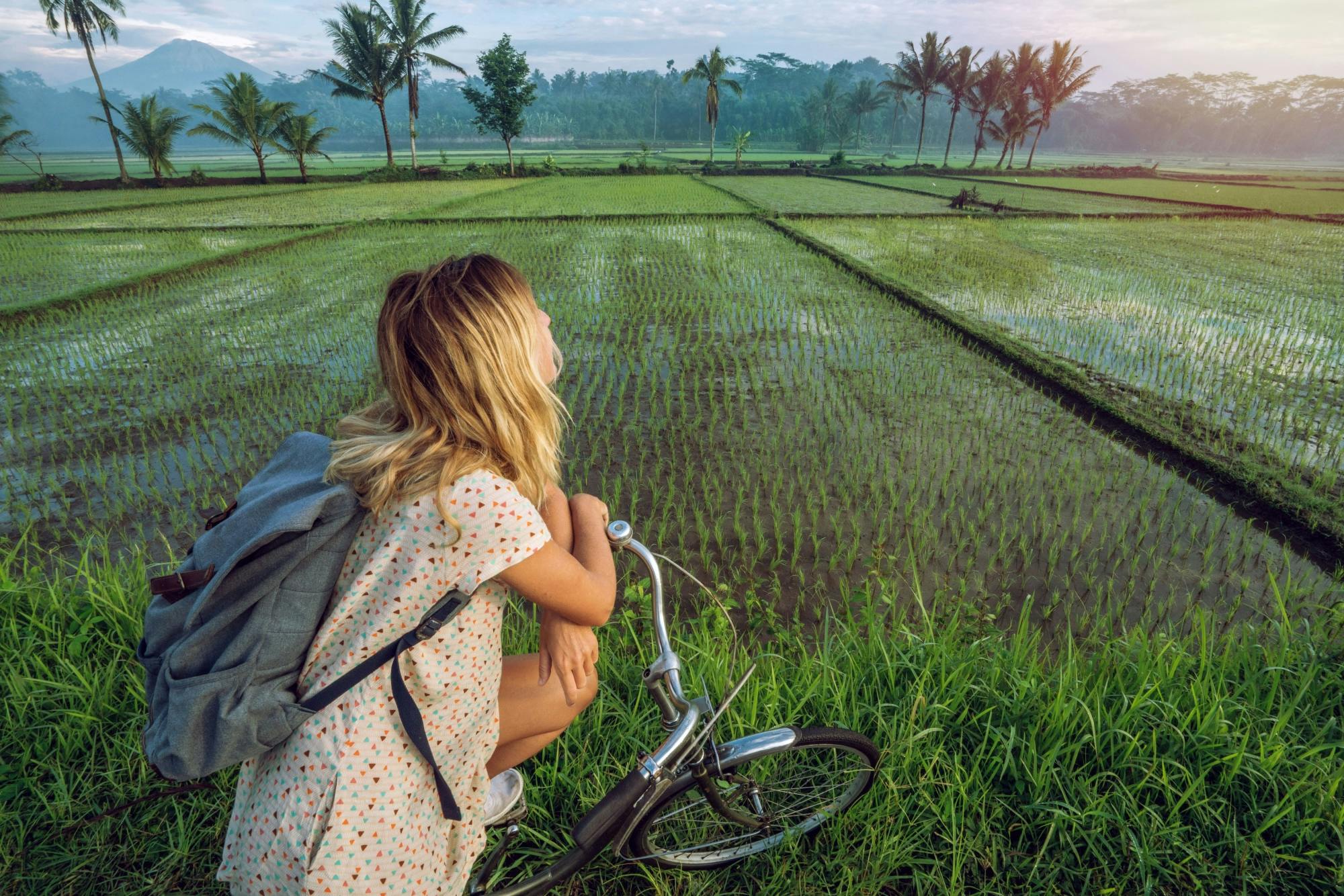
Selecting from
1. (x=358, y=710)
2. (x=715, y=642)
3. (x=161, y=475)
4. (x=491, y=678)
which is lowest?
(x=161, y=475)

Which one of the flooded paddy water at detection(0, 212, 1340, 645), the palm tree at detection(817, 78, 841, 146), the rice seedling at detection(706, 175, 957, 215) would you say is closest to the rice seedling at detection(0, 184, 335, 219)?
the flooded paddy water at detection(0, 212, 1340, 645)

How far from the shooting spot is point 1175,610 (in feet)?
8.84

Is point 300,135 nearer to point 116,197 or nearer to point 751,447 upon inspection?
point 116,197

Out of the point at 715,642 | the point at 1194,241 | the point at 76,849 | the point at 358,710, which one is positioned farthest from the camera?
the point at 1194,241

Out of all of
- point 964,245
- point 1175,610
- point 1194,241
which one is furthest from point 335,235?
point 1194,241

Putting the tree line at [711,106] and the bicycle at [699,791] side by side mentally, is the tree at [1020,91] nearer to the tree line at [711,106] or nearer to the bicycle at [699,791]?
the tree line at [711,106]

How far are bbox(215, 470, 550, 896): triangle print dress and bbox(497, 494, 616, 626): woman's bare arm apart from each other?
0.04m

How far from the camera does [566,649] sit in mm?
1176

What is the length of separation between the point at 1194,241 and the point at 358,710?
15.2 m

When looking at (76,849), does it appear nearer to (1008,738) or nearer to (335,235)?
(1008,738)

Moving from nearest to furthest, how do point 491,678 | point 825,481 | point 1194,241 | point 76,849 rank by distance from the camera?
1. point 491,678
2. point 76,849
3. point 825,481
4. point 1194,241

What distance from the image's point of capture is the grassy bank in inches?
59.6

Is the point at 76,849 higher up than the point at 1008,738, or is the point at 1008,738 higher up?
the point at 1008,738

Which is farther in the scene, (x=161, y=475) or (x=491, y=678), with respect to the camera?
(x=161, y=475)
